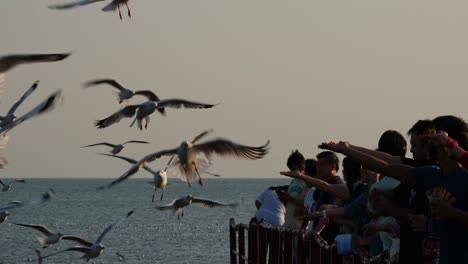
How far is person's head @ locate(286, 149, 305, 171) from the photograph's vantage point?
15.8 m

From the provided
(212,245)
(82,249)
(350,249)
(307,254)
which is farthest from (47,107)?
(212,245)

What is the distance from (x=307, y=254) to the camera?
43.3 ft

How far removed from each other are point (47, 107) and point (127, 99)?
7.09 m

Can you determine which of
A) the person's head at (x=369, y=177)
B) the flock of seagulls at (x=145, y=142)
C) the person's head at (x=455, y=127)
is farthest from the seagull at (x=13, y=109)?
the person's head at (x=455, y=127)

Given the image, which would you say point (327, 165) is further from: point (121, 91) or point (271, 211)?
point (121, 91)

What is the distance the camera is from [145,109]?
18.3 m

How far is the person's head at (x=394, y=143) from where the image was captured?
444 inches

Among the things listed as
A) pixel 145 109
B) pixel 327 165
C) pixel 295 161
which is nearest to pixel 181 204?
pixel 145 109

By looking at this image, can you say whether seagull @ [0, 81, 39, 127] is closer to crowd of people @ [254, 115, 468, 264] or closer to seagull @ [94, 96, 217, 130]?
seagull @ [94, 96, 217, 130]

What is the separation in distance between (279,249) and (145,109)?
12.1 ft

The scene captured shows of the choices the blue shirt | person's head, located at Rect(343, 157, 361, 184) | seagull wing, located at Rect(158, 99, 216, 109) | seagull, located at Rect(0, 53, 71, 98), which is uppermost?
seagull wing, located at Rect(158, 99, 216, 109)

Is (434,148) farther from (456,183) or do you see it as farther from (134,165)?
(134,165)

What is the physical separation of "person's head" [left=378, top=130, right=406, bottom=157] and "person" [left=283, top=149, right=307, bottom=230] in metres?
3.74

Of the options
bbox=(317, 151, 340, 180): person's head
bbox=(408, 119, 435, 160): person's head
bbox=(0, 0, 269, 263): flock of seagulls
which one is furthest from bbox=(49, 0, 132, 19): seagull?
bbox=(408, 119, 435, 160): person's head
